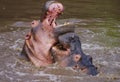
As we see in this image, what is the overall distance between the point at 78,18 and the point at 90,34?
1390 millimetres

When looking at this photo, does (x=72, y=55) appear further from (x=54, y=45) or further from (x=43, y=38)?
(x=43, y=38)

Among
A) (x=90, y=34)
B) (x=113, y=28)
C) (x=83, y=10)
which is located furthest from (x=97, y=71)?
(x=83, y=10)

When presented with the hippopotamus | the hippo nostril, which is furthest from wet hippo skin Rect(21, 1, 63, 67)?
the hippo nostril

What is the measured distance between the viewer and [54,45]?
14.8 feet

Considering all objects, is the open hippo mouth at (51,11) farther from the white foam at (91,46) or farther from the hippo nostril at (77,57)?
the white foam at (91,46)

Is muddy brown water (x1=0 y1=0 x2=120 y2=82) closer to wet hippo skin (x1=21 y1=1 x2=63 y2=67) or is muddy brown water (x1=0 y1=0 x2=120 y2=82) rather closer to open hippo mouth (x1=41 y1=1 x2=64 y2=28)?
wet hippo skin (x1=21 y1=1 x2=63 y2=67)

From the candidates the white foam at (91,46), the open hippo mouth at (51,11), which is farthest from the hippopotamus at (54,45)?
the white foam at (91,46)

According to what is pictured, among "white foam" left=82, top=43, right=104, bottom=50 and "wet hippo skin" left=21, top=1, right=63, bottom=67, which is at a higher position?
"wet hippo skin" left=21, top=1, right=63, bottom=67

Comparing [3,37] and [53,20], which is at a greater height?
[53,20]

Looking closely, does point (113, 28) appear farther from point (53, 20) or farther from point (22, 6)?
point (22, 6)

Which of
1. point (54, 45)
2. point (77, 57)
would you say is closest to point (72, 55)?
point (77, 57)

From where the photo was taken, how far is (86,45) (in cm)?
558

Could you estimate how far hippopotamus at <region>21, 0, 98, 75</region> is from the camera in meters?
4.24

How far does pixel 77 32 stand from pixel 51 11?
6.21 feet
